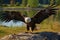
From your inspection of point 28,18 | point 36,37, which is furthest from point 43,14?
point 36,37

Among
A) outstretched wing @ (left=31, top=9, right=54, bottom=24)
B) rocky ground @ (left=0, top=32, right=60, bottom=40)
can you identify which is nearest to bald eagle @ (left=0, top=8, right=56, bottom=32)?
outstretched wing @ (left=31, top=9, right=54, bottom=24)

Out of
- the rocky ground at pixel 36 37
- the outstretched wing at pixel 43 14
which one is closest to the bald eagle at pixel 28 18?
the outstretched wing at pixel 43 14

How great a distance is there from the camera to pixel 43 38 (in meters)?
8.06

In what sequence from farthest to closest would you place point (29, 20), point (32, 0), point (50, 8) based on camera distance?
point (32, 0)
point (29, 20)
point (50, 8)

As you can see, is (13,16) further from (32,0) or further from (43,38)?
(32,0)

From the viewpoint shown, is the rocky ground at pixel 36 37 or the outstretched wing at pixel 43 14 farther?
the outstretched wing at pixel 43 14

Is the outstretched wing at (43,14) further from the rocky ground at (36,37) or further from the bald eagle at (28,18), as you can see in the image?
the rocky ground at (36,37)

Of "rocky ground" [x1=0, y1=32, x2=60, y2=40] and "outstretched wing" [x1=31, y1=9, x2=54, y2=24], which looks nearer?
"rocky ground" [x1=0, y1=32, x2=60, y2=40]

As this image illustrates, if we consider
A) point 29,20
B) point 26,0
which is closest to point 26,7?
point 26,0

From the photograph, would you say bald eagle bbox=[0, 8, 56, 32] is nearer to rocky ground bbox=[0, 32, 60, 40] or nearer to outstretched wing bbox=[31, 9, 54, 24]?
outstretched wing bbox=[31, 9, 54, 24]

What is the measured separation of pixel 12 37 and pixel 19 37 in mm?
232

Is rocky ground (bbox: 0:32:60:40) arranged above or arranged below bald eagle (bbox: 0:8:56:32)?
below

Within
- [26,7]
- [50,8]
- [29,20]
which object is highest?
[50,8]

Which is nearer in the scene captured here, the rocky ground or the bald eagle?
the rocky ground
